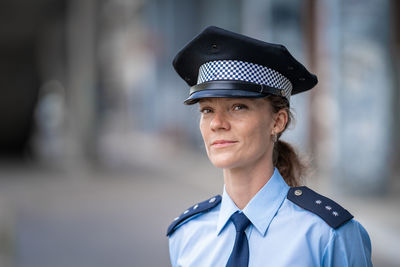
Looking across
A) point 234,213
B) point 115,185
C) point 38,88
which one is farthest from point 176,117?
point 234,213

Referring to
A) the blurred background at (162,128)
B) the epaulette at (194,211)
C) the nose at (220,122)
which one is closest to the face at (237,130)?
the nose at (220,122)

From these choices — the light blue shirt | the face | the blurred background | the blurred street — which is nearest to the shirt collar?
the light blue shirt

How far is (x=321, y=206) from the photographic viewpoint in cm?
178

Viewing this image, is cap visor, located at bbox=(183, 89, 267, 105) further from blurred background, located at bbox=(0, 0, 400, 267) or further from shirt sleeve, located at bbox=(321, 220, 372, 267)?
blurred background, located at bbox=(0, 0, 400, 267)

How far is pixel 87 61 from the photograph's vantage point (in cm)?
2108

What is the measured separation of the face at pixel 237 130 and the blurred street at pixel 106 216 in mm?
4346

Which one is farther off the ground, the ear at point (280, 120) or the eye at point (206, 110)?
the eye at point (206, 110)

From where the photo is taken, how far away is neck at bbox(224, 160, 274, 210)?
1.91 meters

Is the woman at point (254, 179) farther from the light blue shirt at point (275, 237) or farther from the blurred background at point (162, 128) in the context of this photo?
the blurred background at point (162, 128)

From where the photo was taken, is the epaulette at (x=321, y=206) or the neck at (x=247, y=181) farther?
the neck at (x=247, y=181)

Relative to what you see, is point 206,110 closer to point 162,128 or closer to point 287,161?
point 287,161

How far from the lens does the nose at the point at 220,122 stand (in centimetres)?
183

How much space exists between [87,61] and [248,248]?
20097mm

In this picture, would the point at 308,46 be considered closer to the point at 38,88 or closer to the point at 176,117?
the point at 176,117
